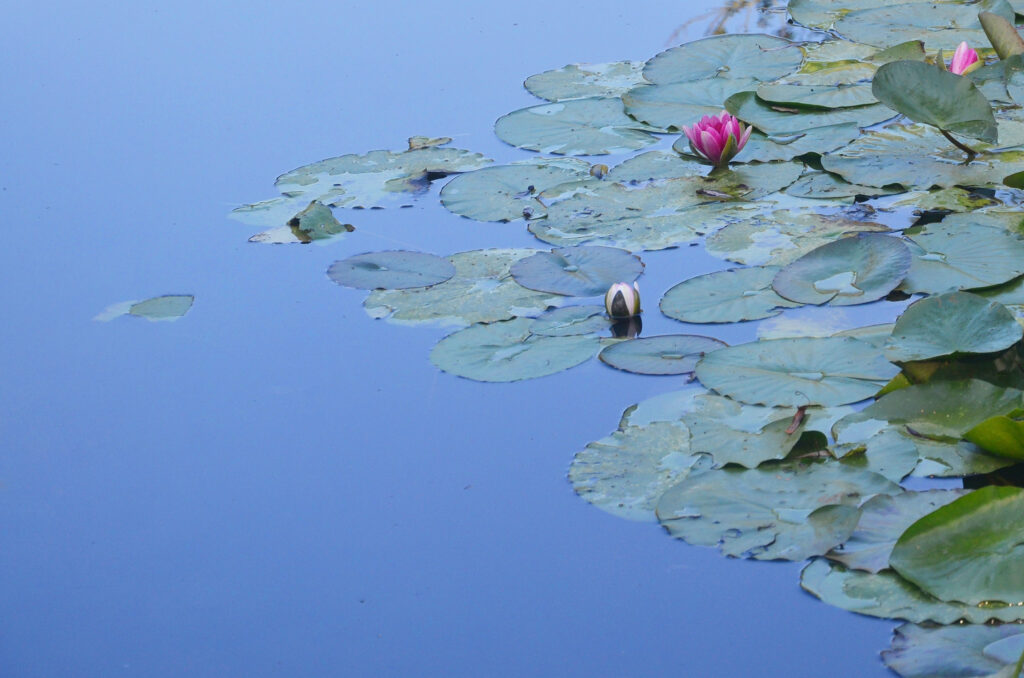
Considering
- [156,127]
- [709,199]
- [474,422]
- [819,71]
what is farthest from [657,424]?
[156,127]

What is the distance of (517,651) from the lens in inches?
61.8

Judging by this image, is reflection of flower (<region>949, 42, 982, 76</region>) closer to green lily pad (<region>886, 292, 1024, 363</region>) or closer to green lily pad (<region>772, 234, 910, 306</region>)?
green lily pad (<region>772, 234, 910, 306</region>)

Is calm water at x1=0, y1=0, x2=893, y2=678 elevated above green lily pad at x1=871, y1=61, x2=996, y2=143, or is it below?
below

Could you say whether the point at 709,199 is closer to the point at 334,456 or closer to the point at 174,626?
the point at 334,456

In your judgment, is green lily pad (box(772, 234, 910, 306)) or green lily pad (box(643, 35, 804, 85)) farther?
green lily pad (box(643, 35, 804, 85))

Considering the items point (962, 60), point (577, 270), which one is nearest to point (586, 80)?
point (962, 60)

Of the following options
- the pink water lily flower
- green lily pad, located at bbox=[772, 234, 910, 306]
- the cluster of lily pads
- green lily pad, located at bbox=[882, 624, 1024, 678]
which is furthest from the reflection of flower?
green lily pad, located at bbox=[882, 624, 1024, 678]

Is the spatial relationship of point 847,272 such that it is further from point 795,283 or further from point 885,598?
point 885,598

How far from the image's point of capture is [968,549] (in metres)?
1.51

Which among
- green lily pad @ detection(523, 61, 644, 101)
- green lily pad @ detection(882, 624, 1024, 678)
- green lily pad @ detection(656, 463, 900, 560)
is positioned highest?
green lily pad @ detection(523, 61, 644, 101)

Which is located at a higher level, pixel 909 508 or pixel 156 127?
pixel 156 127

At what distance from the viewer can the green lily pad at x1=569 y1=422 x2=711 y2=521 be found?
180cm

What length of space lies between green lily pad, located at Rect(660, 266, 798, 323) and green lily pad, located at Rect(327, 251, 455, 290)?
1.78ft

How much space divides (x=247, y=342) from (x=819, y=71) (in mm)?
2053
